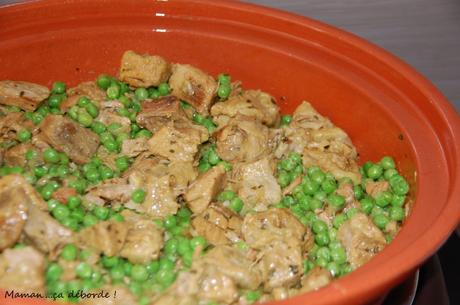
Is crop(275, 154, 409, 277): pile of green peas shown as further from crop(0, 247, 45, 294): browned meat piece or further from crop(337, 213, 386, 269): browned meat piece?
crop(0, 247, 45, 294): browned meat piece

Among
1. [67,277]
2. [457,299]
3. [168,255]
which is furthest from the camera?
[457,299]

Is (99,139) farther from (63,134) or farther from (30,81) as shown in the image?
(30,81)

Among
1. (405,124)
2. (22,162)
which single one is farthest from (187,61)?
(405,124)

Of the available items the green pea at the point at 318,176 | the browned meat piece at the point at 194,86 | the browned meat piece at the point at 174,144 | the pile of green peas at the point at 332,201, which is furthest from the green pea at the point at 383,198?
the browned meat piece at the point at 194,86

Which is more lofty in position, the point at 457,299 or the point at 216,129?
the point at 216,129

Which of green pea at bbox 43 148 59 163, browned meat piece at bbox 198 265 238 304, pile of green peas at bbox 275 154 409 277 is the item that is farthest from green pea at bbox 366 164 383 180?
green pea at bbox 43 148 59 163
